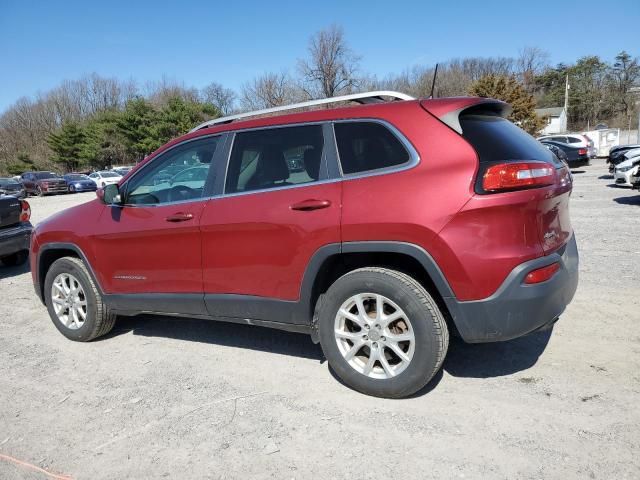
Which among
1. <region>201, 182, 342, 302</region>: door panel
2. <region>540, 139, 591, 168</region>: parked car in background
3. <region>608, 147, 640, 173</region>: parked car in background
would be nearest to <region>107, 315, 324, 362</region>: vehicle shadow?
<region>201, 182, 342, 302</region>: door panel

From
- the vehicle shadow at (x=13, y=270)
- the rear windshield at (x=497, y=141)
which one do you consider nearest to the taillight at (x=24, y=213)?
the vehicle shadow at (x=13, y=270)

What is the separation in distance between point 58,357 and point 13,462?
1.56 meters

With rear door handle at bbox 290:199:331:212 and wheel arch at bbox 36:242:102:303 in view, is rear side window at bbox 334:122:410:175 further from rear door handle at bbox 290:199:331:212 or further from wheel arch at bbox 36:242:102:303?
wheel arch at bbox 36:242:102:303

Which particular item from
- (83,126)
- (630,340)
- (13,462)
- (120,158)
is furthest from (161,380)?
(83,126)

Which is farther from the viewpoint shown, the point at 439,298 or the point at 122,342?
the point at 122,342

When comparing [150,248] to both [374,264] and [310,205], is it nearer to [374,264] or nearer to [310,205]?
[310,205]

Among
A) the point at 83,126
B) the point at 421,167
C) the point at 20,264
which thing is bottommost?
the point at 20,264

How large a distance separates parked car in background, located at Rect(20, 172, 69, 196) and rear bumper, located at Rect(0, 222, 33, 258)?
29136 millimetres

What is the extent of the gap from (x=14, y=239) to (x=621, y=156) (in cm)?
1915

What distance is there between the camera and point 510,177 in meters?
2.61

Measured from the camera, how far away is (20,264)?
8148 mm

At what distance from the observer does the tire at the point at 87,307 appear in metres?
4.22

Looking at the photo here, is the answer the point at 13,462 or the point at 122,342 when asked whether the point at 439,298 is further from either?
the point at 122,342

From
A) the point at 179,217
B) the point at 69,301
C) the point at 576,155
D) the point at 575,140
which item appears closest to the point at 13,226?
the point at 69,301
